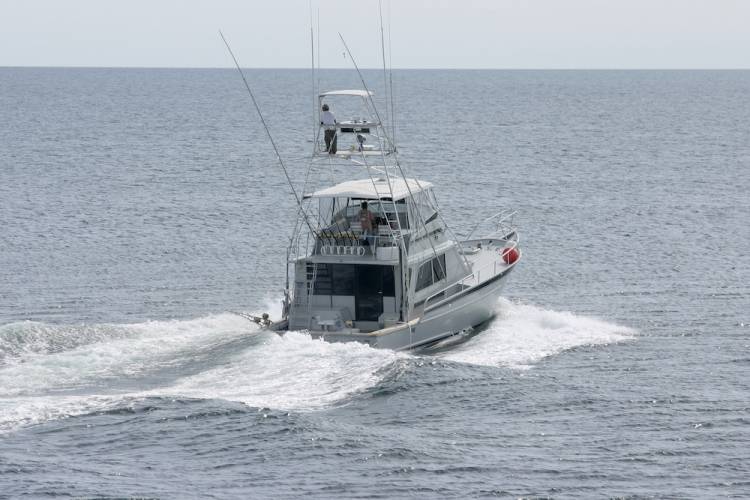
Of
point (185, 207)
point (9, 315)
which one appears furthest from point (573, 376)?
point (185, 207)

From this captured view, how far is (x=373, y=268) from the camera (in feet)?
118

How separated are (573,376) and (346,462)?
9.14 meters

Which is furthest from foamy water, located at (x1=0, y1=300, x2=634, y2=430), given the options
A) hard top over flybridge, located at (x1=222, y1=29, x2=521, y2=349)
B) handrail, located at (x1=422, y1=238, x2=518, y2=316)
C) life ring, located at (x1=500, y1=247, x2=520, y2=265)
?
life ring, located at (x1=500, y1=247, x2=520, y2=265)

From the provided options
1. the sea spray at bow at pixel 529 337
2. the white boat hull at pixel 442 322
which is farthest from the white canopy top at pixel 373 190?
the sea spray at bow at pixel 529 337

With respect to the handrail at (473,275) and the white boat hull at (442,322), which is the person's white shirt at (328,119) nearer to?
the handrail at (473,275)

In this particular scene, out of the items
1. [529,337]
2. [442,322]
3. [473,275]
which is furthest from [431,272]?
[529,337]

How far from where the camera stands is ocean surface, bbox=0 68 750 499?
25.2 m

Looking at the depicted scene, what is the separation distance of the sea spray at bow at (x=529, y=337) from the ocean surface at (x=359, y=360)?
127 mm

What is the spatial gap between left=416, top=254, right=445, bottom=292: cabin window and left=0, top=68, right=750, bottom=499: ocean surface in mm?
2130

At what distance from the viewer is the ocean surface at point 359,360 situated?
992 inches

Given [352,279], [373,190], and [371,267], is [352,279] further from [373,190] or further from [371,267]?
[373,190]

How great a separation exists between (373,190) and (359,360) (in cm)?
688

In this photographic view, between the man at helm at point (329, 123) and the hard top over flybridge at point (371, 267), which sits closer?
the hard top over flybridge at point (371, 267)

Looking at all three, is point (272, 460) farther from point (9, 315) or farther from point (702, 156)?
point (702, 156)
